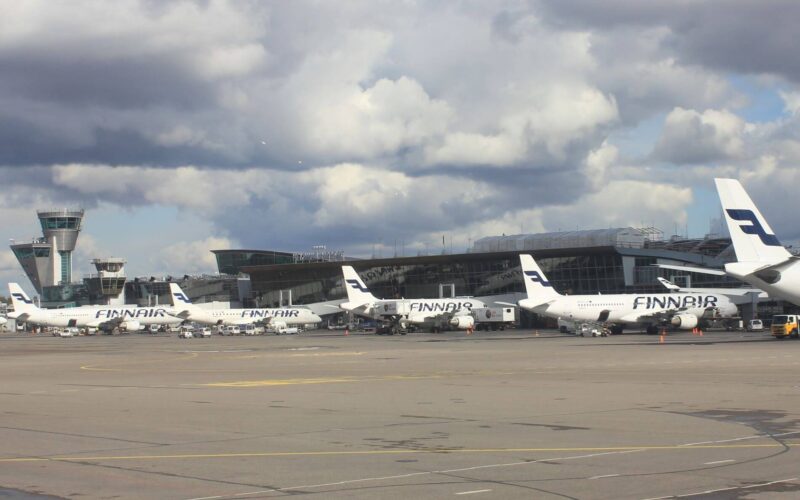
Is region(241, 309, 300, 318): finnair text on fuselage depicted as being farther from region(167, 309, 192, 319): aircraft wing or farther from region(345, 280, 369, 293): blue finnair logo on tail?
region(345, 280, 369, 293): blue finnair logo on tail

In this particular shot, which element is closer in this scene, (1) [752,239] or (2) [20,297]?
(1) [752,239]

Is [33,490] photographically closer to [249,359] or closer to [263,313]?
[249,359]

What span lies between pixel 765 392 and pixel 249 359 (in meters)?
36.7

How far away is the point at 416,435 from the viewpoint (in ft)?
64.1

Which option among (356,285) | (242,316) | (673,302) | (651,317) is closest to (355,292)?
(356,285)

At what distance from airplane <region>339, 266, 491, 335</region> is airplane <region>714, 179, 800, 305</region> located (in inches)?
2271

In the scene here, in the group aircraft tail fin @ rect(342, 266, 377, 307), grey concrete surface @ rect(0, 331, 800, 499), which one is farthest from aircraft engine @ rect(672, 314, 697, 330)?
grey concrete surface @ rect(0, 331, 800, 499)

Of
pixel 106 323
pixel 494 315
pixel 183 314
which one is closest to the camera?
pixel 494 315

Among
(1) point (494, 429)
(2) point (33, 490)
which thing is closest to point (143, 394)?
(1) point (494, 429)

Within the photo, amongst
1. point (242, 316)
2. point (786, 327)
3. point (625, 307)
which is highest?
point (242, 316)

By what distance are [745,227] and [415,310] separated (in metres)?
64.0

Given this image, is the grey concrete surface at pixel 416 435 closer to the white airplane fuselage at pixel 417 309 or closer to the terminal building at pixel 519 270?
the white airplane fuselage at pixel 417 309

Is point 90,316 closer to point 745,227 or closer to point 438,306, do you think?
point 438,306

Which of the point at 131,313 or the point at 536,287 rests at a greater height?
the point at 536,287
